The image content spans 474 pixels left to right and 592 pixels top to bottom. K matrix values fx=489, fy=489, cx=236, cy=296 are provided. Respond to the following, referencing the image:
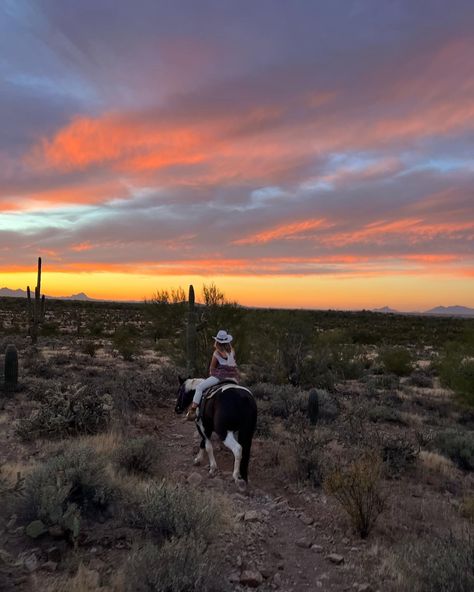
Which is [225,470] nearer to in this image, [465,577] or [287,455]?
[287,455]

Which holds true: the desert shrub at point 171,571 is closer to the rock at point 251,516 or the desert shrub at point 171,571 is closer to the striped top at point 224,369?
the rock at point 251,516

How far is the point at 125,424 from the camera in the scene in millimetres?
10852

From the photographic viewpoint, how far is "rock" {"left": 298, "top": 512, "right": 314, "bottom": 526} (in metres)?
6.71

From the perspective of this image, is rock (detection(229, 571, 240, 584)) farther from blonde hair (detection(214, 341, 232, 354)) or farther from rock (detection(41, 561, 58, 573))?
blonde hair (detection(214, 341, 232, 354))

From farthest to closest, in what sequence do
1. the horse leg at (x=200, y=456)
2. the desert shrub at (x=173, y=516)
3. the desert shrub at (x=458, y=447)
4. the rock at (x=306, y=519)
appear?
the desert shrub at (x=458, y=447), the horse leg at (x=200, y=456), the rock at (x=306, y=519), the desert shrub at (x=173, y=516)

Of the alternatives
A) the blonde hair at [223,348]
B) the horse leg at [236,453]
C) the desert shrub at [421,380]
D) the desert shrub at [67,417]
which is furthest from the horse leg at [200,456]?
the desert shrub at [421,380]

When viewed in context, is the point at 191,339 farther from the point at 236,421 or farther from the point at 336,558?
the point at 336,558

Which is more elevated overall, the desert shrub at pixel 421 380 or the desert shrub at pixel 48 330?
the desert shrub at pixel 48 330

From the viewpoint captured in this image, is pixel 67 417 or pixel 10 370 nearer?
pixel 67 417

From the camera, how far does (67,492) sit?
5.81m

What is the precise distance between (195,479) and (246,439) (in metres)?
1.06

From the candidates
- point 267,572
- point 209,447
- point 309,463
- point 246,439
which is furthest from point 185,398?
point 267,572

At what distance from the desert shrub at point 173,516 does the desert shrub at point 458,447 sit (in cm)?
667

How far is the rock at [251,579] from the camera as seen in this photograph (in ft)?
16.6
